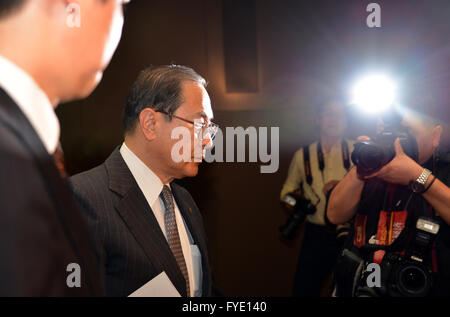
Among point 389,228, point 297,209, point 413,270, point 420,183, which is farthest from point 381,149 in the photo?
point 297,209

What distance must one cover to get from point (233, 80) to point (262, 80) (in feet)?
0.97

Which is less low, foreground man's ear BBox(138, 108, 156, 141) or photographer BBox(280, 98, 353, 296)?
foreground man's ear BBox(138, 108, 156, 141)

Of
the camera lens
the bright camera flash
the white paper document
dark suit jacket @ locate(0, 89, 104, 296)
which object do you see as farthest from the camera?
the bright camera flash

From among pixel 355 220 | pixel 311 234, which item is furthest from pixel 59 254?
pixel 311 234

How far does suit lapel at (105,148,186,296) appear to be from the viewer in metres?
1.10

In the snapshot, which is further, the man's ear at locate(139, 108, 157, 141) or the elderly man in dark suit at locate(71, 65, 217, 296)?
the man's ear at locate(139, 108, 157, 141)

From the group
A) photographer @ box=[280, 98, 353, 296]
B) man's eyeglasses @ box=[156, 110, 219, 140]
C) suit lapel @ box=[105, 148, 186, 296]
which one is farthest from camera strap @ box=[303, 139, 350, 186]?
suit lapel @ box=[105, 148, 186, 296]

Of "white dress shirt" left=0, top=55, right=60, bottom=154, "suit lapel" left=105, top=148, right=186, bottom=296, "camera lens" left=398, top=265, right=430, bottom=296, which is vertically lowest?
"camera lens" left=398, top=265, right=430, bottom=296

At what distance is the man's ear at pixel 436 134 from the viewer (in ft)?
4.67

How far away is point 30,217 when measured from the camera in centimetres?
44

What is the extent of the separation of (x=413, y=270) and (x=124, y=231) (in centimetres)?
92

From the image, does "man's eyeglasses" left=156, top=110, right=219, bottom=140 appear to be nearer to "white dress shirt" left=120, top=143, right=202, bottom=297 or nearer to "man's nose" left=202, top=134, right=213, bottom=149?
"man's nose" left=202, top=134, right=213, bottom=149

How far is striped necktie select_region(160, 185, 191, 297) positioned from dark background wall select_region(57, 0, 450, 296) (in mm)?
2142

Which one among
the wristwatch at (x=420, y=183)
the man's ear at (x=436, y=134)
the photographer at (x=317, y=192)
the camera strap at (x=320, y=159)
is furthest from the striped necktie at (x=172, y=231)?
the camera strap at (x=320, y=159)
